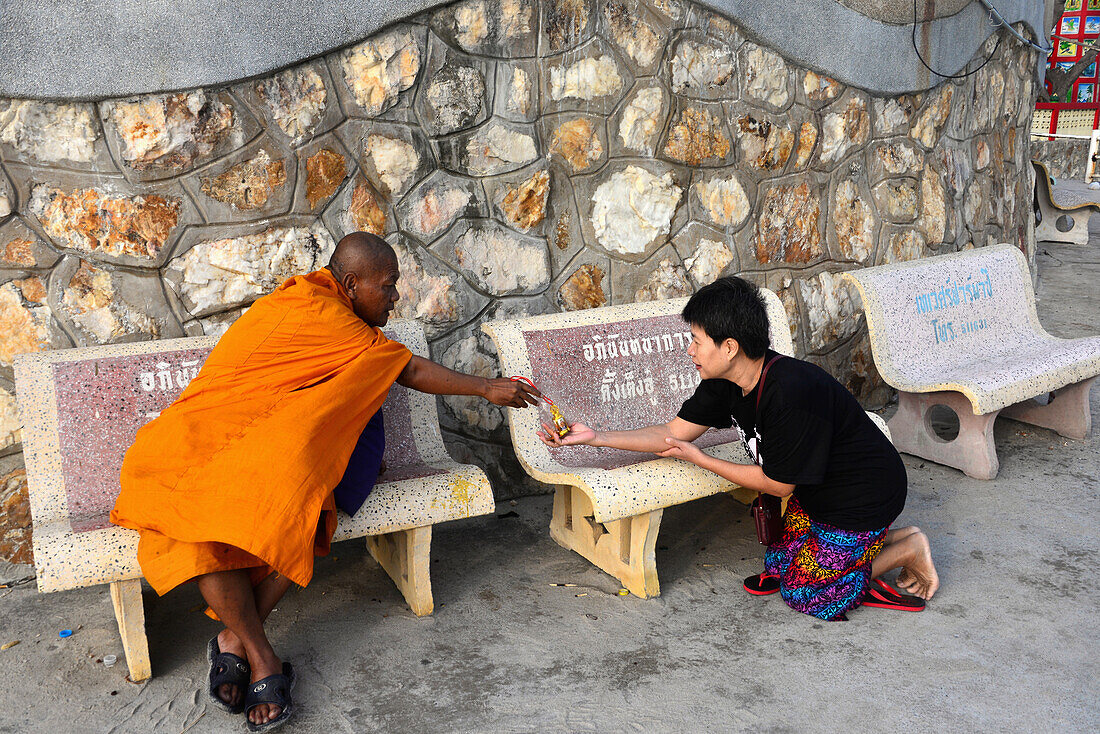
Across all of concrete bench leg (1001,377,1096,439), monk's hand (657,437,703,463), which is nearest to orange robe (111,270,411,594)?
monk's hand (657,437,703,463)

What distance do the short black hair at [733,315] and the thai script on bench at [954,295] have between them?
1.95 metres

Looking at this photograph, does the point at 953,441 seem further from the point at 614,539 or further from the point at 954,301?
the point at 614,539

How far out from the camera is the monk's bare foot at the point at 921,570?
2.98 meters

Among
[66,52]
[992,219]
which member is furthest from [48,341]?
[992,219]

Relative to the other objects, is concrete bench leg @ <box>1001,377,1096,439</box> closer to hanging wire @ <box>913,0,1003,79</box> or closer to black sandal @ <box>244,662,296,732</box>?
hanging wire @ <box>913,0,1003,79</box>

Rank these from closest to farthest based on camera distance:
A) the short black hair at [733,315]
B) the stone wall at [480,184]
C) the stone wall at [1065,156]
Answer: the short black hair at [733,315]
the stone wall at [480,184]
the stone wall at [1065,156]

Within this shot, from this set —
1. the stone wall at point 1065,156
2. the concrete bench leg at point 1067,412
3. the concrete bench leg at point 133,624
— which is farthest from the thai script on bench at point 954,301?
the stone wall at point 1065,156

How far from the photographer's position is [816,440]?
2.66 metres

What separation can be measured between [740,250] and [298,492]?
257cm

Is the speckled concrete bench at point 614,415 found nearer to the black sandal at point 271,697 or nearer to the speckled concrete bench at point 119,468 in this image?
the speckled concrete bench at point 119,468

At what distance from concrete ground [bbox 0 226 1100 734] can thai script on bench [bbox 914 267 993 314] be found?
3.72 feet

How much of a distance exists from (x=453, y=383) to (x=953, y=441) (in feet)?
8.21

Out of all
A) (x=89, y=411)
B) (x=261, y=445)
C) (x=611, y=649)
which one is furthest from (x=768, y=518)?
(x=89, y=411)

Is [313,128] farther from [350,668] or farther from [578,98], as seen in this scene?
[350,668]
